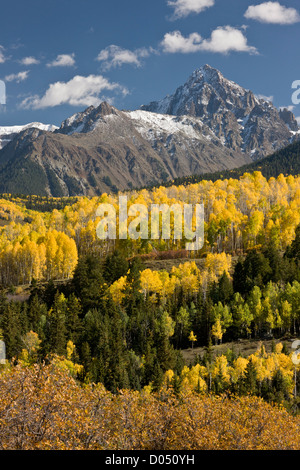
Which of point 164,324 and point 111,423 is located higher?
point 111,423

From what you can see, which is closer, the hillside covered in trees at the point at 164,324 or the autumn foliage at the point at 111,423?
the autumn foliage at the point at 111,423

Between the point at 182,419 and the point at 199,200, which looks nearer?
the point at 182,419

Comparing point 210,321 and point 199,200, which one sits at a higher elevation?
point 199,200

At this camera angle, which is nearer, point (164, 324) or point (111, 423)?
point (111, 423)

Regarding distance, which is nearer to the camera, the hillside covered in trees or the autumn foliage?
the autumn foliage

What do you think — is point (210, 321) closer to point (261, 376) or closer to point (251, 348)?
point (251, 348)

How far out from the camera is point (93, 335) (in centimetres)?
7175

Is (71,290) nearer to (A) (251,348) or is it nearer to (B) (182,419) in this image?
(A) (251,348)
